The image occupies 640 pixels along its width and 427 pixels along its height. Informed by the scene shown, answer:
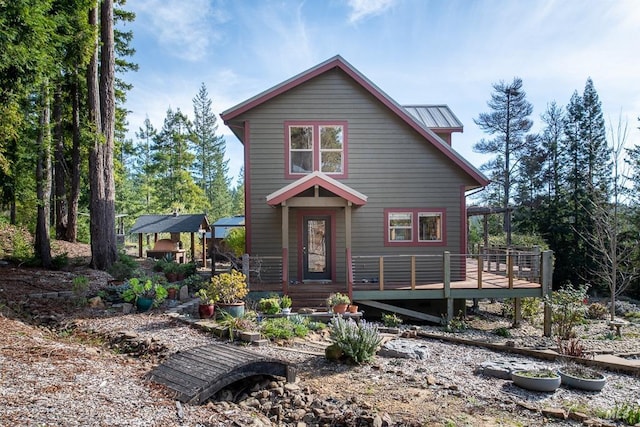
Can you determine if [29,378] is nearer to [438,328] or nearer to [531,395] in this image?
[531,395]

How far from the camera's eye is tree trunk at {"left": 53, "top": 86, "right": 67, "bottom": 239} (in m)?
17.8

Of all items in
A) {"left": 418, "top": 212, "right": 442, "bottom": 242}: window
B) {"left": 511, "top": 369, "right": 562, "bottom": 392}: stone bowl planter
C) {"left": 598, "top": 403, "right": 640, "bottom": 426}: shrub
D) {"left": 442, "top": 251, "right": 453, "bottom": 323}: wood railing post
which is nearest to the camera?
{"left": 598, "top": 403, "right": 640, "bottom": 426}: shrub

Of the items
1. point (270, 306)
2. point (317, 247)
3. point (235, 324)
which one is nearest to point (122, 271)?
point (270, 306)

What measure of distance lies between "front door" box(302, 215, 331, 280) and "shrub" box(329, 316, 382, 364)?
5.81 meters

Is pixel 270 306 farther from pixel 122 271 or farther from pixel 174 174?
pixel 174 174

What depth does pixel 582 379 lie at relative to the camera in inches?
229

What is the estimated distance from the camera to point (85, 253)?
1655 cm

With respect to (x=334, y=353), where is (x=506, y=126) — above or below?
above

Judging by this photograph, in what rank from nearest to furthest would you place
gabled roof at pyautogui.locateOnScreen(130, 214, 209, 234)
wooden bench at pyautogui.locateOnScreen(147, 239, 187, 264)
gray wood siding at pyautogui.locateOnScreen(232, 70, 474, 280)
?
gray wood siding at pyautogui.locateOnScreen(232, 70, 474, 280)
gabled roof at pyautogui.locateOnScreen(130, 214, 209, 234)
wooden bench at pyautogui.locateOnScreen(147, 239, 187, 264)

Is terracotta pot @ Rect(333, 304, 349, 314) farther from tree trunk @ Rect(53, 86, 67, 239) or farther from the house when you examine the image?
tree trunk @ Rect(53, 86, 67, 239)

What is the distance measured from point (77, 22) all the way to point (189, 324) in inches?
393

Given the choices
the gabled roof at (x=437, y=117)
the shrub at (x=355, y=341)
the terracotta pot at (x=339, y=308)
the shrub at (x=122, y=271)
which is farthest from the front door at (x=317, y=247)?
the shrub at (x=355, y=341)

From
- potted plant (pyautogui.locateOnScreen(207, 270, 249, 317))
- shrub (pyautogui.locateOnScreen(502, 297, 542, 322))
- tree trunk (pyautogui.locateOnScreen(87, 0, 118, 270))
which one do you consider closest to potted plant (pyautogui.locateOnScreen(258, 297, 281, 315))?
potted plant (pyautogui.locateOnScreen(207, 270, 249, 317))

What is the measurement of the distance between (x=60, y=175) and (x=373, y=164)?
15.4m
